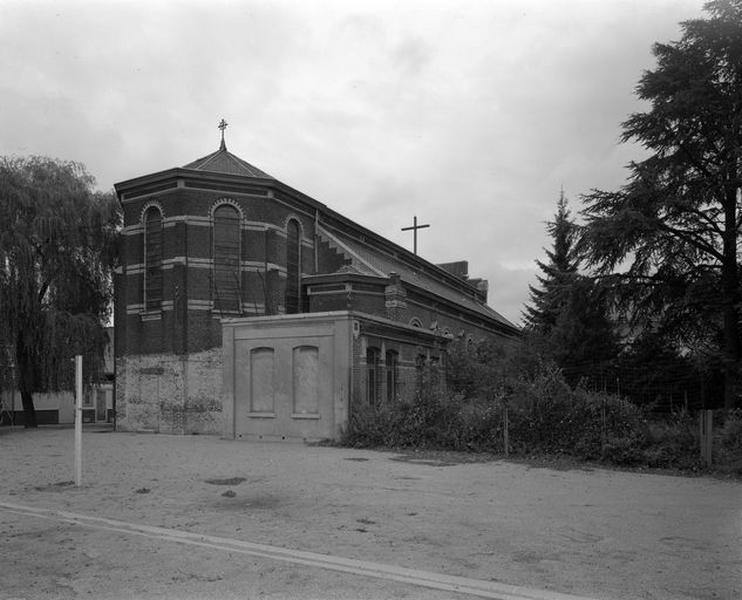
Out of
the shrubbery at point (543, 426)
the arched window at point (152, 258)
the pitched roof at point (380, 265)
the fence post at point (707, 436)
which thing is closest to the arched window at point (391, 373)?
the shrubbery at point (543, 426)

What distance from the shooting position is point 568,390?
51.4ft

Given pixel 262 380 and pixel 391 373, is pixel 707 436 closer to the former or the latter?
pixel 391 373

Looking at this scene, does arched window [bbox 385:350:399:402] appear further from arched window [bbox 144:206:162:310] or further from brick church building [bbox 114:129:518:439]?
arched window [bbox 144:206:162:310]

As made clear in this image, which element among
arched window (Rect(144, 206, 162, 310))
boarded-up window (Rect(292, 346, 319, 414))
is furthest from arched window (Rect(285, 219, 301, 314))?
boarded-up window (Rect(292, 346, 319, 414))

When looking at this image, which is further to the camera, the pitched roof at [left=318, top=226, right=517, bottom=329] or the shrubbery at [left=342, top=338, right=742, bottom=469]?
the pitched roof at [left=318, top=226, right=517, bottom=329]

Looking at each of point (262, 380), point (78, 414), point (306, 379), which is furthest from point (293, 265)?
point (78, 414)

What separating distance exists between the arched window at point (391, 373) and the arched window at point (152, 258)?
1074cm

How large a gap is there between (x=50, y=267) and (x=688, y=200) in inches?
965

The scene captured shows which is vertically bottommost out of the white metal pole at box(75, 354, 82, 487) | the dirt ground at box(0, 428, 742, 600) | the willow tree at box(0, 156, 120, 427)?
the dirt ground at box(0, 428, 742, 600)

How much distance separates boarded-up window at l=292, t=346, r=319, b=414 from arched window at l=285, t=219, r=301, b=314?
9421mm

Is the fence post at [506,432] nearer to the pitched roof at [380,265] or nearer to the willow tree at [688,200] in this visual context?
the willow tree at [688,200]

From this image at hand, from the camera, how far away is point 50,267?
27.8 metres

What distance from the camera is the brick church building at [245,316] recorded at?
801 inches

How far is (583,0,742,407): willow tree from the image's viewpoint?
2289 centimetres
